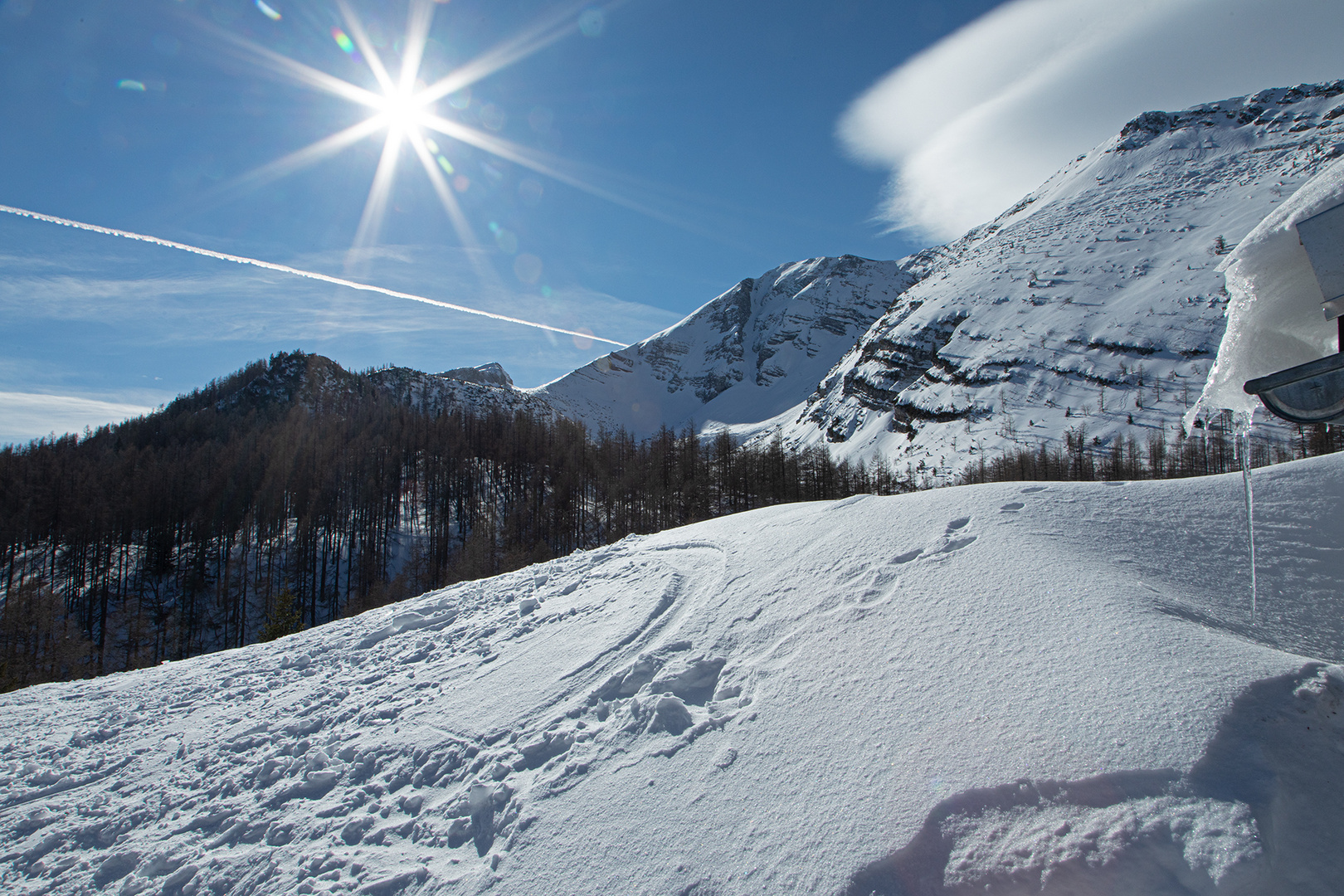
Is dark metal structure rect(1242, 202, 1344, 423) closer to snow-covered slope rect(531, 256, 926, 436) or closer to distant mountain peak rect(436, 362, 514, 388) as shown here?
snow-covered slope rect(531, 256, 926, 436)

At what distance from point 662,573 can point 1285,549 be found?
20.5ft

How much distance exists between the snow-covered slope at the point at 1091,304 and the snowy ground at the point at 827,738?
55045mm

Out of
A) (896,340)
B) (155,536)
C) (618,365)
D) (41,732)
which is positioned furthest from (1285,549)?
(618,365)

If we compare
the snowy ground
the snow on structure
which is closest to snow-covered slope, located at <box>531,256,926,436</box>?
the snowy ground

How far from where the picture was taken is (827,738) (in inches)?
139

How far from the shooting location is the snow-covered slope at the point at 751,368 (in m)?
160

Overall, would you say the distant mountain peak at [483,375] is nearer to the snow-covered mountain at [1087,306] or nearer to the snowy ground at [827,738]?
the snow-covered mountain at [1087,306]

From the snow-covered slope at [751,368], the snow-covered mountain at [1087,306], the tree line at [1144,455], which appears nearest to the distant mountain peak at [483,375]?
the snow-covered slope at [751,368]

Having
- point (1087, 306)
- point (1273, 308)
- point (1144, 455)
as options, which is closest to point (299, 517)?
point (1273, 308)

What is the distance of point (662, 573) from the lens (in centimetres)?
762

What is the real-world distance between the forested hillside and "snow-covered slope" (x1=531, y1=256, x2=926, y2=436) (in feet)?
307

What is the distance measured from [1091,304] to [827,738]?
294 ft

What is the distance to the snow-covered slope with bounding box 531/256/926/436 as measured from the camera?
160375 millimetres

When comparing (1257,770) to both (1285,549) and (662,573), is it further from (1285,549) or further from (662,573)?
(662,573)
